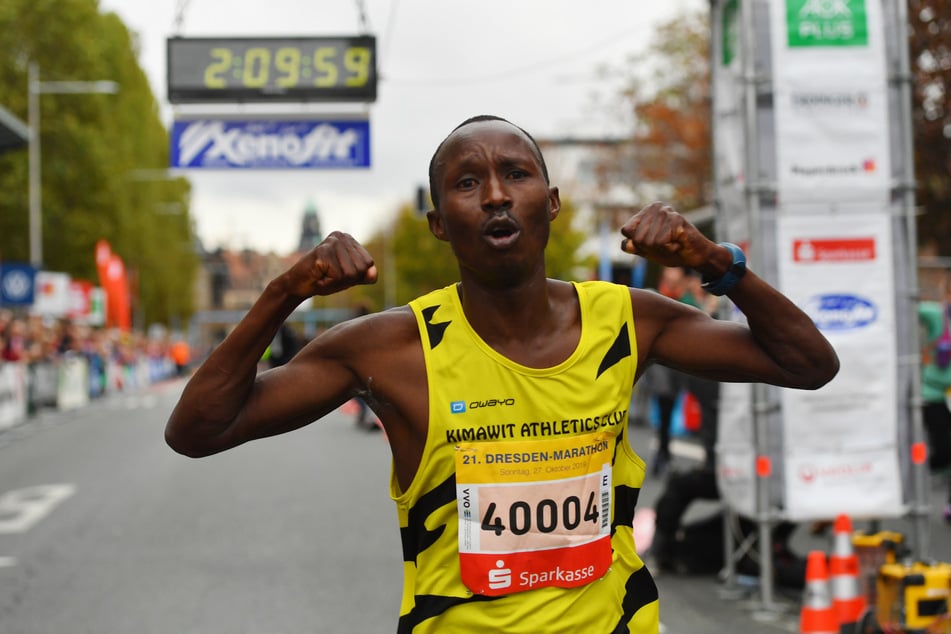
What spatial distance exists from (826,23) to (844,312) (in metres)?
1.53

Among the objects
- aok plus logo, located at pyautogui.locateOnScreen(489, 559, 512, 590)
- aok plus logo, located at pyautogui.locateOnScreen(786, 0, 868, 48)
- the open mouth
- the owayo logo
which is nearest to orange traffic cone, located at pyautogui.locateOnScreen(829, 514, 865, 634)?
the owayo logo

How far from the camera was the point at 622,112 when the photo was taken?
32875mm

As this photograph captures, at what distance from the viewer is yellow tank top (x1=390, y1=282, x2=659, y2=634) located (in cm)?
248

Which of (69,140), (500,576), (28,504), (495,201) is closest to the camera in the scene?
(495,201)

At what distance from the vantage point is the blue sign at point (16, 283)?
89.5 ft

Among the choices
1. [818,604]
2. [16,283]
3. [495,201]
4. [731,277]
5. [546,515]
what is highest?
[16,283]

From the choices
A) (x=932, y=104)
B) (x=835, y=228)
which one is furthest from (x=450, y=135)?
(x=932, y=104)

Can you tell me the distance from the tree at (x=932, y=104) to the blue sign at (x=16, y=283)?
63.3 ft

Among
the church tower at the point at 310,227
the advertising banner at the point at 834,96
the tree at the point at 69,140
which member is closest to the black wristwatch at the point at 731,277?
the advertising banner at the point at 834,96

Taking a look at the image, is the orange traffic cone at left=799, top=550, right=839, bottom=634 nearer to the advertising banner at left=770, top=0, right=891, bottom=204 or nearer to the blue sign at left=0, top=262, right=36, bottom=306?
the advertising banner at left=770, top=0, right=891, bottom=204

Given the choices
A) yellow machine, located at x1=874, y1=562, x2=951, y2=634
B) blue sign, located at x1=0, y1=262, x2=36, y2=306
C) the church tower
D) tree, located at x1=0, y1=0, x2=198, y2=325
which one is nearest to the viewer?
yellow machine, located at x1=874, y1=562, x2=951, y2=634

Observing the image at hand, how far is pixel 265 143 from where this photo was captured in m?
9.76

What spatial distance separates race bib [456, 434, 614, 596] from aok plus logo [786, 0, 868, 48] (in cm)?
435

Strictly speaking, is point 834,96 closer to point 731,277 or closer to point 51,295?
point 731,277
